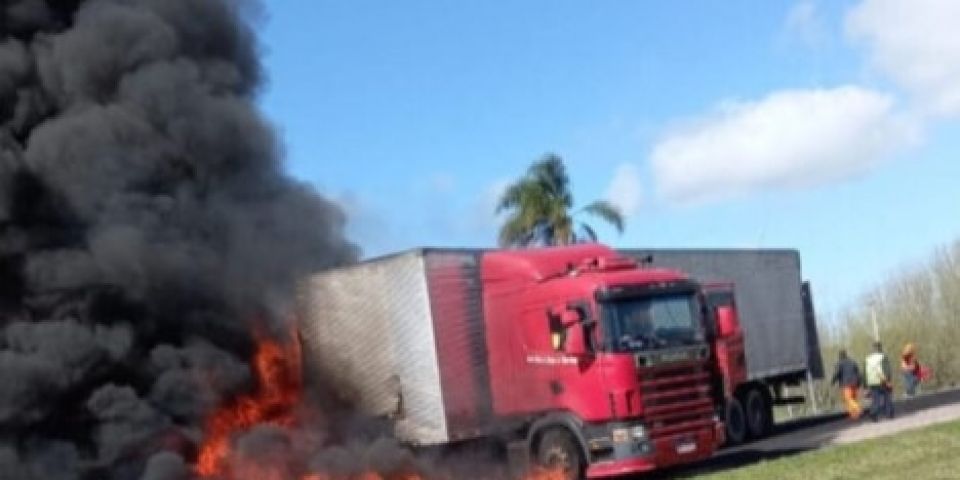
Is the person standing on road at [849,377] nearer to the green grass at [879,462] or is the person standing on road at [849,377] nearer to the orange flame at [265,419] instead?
the green grass at [879,462]

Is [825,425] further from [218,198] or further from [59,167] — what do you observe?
[59,167]

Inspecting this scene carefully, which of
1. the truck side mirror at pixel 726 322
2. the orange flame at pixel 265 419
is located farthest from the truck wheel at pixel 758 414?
the orange flame at pixel 265 419

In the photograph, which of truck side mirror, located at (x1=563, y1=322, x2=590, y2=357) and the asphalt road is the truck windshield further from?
the asphalt road

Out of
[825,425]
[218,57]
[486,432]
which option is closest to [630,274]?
[486,432]

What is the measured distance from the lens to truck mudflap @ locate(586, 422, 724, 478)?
64.1 feet

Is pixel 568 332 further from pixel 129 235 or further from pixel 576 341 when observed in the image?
pixel 129 235

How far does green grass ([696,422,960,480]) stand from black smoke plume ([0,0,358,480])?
7.41 meters

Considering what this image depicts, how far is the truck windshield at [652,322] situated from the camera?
19781 mm

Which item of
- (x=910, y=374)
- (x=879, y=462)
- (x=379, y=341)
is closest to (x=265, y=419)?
(x=379, y=341)

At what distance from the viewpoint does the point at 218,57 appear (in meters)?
21.7

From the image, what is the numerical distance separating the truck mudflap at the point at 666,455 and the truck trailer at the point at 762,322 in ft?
17.1

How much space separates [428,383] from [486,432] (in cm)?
145

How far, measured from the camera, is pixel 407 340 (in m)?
19.3

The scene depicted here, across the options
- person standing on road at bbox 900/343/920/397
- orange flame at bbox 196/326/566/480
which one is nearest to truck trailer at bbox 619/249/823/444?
person standing on road at bbox 900/343/920/397
